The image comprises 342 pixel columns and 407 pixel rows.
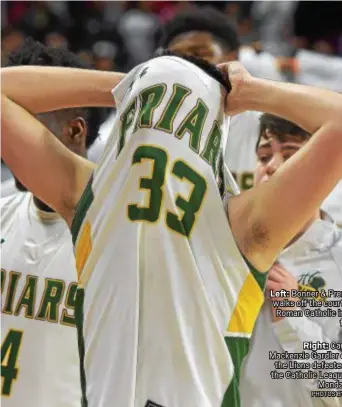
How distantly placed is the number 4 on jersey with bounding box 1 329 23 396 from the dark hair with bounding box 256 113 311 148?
2.04 feet

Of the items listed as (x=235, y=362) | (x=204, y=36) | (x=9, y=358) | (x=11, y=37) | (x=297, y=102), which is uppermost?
(x=11, y=37)

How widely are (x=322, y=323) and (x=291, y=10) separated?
3.38 m

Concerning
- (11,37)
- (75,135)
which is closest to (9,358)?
(75,135)

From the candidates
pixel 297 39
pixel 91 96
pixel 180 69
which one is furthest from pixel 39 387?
pixel 297 39

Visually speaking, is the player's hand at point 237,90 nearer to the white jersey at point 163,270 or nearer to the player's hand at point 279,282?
the white jersey at point 163,270

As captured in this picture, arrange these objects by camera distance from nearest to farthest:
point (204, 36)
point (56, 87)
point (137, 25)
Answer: point (56, 87) < point (204, 36) < point (137, 25)

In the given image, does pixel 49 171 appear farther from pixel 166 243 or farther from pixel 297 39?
pixel 297 39

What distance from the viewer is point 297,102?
46.0 inches

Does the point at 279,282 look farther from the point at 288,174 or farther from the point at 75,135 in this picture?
the point at 75,135

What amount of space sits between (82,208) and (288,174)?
292 mm

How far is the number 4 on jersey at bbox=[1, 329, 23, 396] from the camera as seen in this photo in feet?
5.20

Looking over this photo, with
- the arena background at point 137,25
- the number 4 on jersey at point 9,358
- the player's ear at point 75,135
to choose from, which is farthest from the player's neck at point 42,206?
the arena background at point 137,25

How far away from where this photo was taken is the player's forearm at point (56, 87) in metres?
1.30

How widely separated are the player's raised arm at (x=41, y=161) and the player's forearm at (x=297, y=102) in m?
0.30
